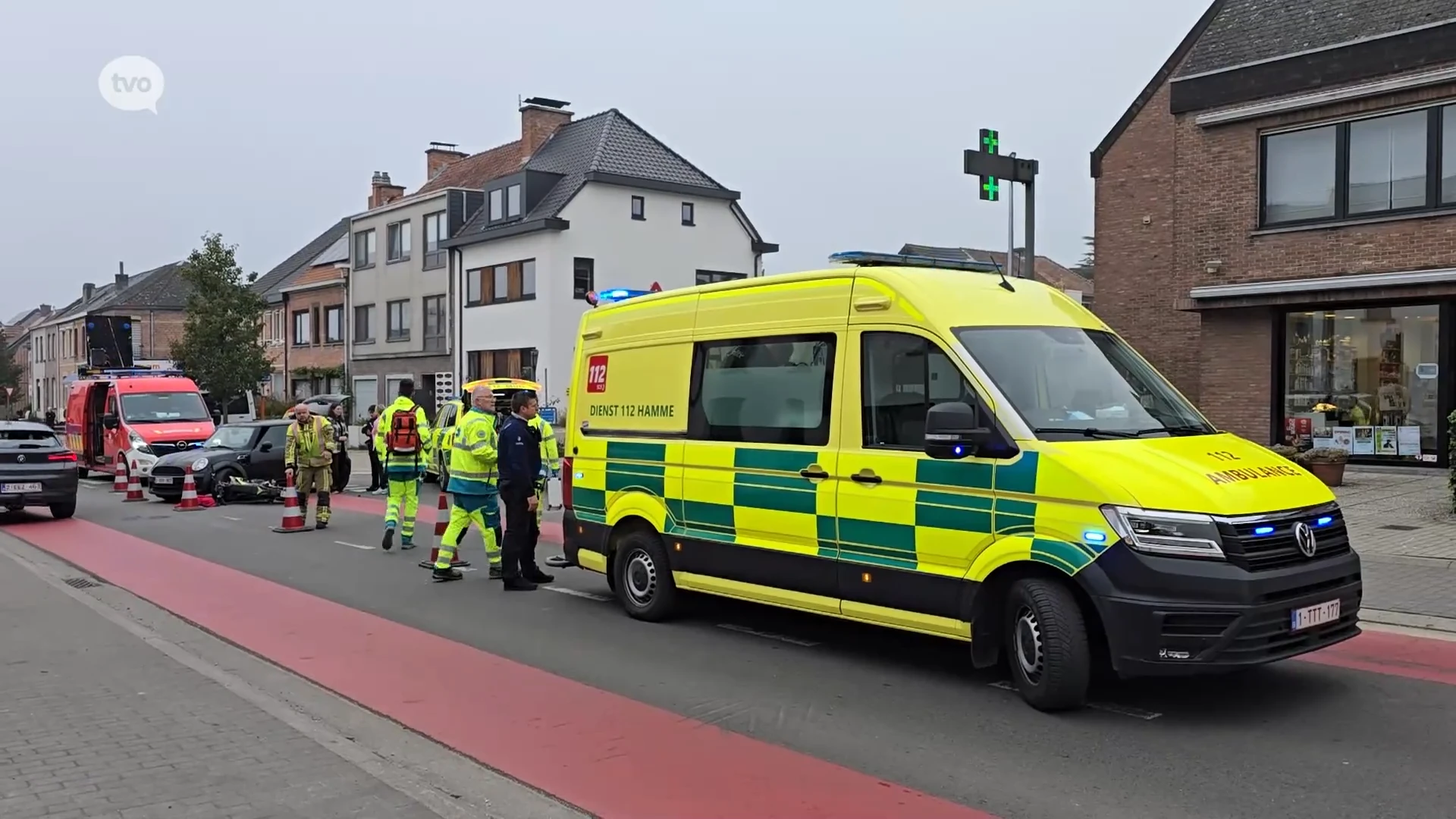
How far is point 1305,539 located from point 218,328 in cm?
4015

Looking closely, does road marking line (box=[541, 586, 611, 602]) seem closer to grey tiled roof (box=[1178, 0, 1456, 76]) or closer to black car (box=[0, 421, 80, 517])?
black car (box=[0, 421, 80, 517])

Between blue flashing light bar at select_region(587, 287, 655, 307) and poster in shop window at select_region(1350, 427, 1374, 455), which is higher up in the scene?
blue flashing light bar at select_region(587, 287, 655, 307)

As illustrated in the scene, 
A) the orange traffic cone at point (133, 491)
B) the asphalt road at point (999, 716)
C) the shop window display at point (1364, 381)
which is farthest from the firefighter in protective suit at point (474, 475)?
the shop window display at point (1364, 381)

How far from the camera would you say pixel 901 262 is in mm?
7867

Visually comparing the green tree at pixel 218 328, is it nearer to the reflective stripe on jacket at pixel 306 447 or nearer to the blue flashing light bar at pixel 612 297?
the reflective stripe on jacket at pixel 306 447

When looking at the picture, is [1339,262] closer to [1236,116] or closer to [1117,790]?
[1236,116]

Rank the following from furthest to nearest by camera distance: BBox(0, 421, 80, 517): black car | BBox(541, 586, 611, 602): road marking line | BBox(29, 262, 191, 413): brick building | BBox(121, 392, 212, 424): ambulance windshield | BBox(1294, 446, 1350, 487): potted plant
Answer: BBox(29, 262, 191, 413): brick building, BBox(121, 392, 212, 424): ambulance windshield, BBox(0, 421, 80, 517): black car, BBox(1294, 446, 1350, 487): potted plant, BBox(541, 586, 611, 602): road marking line

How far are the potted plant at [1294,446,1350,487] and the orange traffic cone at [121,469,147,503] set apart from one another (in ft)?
60.7

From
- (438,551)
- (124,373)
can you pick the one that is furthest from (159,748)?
(124,373)

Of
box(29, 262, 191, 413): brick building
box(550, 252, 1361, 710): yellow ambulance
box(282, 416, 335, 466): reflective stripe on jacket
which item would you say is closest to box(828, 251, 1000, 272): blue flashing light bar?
box(550, 252, 1361, 710): yellow ambulance

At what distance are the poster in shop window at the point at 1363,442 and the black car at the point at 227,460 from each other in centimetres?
1675

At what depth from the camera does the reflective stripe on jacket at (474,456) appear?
10.3 m

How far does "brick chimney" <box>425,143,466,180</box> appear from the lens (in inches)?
1866

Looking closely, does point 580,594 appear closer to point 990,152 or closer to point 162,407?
point 990,152
